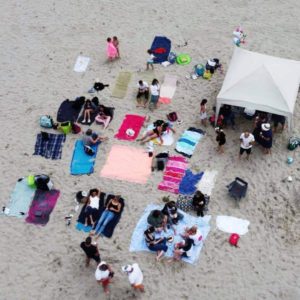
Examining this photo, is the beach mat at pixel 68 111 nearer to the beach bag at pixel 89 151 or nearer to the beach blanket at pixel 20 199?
the beach bag at pixel 89 151

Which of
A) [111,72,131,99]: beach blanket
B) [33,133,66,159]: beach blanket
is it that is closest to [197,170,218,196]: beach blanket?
[111,72,131,99]: beach blanket

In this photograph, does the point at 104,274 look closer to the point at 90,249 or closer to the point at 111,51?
the point at 90,249

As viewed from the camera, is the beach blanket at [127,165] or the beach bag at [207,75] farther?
the beach bag at [207,75]

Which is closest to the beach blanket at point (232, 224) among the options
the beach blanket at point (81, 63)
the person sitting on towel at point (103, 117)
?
the person sitting on towel at point (103, 117)

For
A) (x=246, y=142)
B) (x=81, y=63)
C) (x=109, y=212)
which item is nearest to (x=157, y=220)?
(x=109, y=212)

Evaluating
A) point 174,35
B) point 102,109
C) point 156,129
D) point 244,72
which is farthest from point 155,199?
point 174,35
